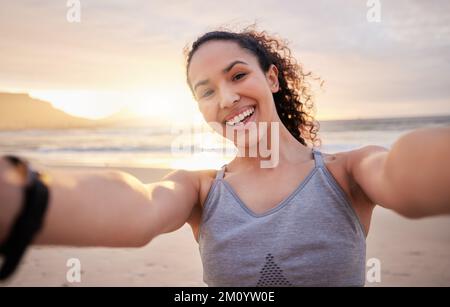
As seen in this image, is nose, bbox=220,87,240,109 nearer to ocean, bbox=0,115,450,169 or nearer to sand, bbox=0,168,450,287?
sand, bbox=0,168,450,287

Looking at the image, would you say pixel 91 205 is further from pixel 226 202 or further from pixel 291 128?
pixel 291 128

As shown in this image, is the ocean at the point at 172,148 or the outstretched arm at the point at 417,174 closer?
the outstretched arm at the point at 417,174

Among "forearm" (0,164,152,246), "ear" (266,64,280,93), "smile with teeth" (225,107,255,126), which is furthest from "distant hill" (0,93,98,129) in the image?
"forearm" (0,164,152,246)

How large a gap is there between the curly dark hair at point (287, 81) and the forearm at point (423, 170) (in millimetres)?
1035

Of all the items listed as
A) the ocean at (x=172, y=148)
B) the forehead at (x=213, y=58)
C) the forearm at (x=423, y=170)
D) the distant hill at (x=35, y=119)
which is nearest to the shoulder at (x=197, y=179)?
the forehead at (x=213, y=58)

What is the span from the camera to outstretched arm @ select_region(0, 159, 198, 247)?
78 cm

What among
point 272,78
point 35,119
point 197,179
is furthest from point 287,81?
point 35,119

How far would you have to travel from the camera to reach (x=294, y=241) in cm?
142

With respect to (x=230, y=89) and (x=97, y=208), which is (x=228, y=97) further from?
(x=97, y=208)

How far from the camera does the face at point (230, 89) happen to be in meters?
1.76

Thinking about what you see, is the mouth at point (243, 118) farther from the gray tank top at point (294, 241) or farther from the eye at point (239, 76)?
the gray tank top at point (294, 241)

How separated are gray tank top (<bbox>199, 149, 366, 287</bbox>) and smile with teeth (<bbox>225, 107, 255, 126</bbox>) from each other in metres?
0.43

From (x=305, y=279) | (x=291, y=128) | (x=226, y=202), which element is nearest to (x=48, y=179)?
(x=226, y=202)
